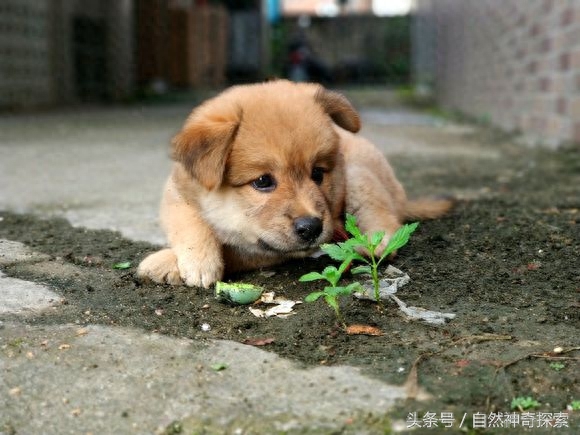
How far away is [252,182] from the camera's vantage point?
9.25 ft

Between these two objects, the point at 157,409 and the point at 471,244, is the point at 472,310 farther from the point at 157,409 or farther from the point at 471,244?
the point at 157,409

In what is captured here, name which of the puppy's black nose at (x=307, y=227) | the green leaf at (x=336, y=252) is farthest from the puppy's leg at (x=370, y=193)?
the green leaf at (x=336, y=252)

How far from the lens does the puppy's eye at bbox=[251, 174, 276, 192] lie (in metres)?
2.79

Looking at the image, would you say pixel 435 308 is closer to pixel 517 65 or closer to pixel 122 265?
pixel 122 265

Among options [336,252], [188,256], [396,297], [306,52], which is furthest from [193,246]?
[306,52]

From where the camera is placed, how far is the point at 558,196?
14.9ft

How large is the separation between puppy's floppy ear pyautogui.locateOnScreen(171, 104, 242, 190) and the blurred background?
4327mm

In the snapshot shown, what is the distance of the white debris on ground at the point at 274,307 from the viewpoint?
2.54 meters

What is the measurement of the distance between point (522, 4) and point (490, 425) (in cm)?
740

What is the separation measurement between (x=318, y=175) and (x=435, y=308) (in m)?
0.71

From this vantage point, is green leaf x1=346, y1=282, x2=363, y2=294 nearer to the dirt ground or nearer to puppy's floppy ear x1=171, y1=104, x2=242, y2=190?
the dirt ground

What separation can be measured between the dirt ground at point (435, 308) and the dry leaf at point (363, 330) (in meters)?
0.03

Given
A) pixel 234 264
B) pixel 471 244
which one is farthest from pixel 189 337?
pixel 471 244

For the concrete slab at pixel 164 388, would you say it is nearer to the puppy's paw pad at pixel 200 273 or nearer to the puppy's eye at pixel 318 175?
the puppy's paw pad at pixel 200 273
